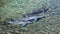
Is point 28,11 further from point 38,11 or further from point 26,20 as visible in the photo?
point 26,20

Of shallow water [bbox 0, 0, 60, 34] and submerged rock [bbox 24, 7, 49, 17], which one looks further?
submerged rock [bbox 24, 7, 49, 17]

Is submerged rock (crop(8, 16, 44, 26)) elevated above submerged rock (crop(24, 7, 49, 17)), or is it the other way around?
submerged rock (crop(24, 7, 49, 17))

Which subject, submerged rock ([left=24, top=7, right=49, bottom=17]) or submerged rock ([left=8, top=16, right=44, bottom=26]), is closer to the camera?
submerged rock ([left=8, top=16, right=44, bottom=26])

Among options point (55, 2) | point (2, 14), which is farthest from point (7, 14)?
point (55, 2)

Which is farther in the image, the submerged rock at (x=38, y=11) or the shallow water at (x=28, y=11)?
the submerged rock at (x=38, y=11)

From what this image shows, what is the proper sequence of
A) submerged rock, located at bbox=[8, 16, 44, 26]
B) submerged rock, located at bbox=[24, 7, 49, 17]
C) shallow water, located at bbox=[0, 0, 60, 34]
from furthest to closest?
submerged rock, located at bbox=[24, 7, 49, 17] < submerged rock, located at bbox=[8, 16, 44, 26] < shallow water, located at bbox=[0, 0, 60, 34]

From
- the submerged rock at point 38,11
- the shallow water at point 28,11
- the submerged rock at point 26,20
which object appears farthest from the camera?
the submerged rock at point 38,11

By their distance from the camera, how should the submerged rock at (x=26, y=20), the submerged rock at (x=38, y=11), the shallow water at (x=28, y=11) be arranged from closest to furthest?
the shallow water at (x=28, y=11)
the submerged rock at (x=26, y=20)
the submerged rock at (x=38, y=11)

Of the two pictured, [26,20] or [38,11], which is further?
[38,11]

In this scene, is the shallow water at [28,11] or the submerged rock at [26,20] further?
the submerged rock at [26,20]

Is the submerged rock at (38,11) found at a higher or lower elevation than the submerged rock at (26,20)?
higher

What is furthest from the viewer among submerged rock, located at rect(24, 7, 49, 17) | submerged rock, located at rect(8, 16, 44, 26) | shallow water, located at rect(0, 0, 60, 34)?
submerged rock, located at rect(24, 7, 49, 17)

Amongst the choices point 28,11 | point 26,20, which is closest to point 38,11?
point 28,11
